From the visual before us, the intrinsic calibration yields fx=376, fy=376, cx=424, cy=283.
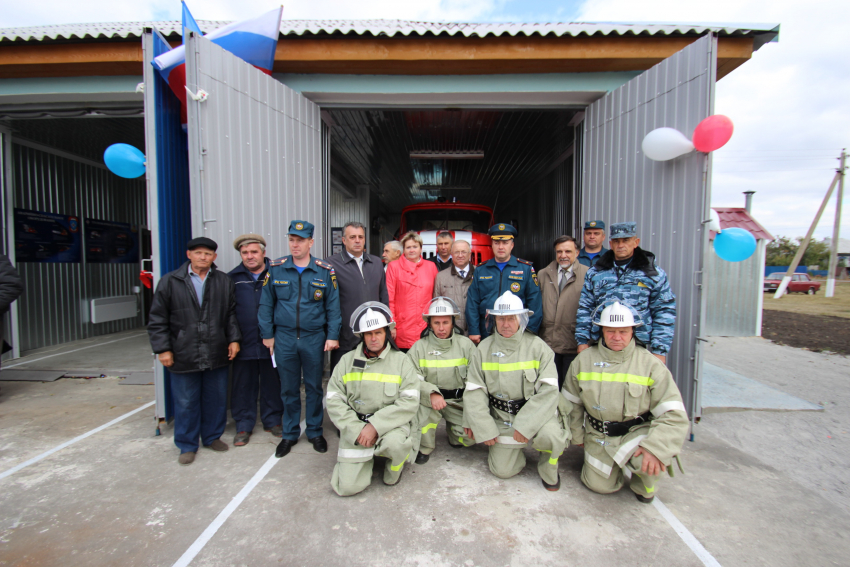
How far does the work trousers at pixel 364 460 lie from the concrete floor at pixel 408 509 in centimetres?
9

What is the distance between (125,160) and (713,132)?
5.56 metres

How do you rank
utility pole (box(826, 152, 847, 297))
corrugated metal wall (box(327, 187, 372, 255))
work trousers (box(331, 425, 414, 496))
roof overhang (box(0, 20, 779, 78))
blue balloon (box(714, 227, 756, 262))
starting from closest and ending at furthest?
1. work trousers (box(331, 425, 414, 496))
2. blue balloon (box(714, 227, 756, 262))
3. roof overhang (box(0, 20, 779, 78))
4. corrugated metal wall (box(327, 187, 372, 255))
5. utility pole (box(826, 152, 847, 297))

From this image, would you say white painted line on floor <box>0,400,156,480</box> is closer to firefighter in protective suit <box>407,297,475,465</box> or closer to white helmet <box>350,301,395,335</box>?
white helmet <box>350,301,395,335</box>

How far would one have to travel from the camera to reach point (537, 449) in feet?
9.10

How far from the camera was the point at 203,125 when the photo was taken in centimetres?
354

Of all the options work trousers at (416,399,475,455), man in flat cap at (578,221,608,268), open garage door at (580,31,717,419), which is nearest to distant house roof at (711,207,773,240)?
open garage door at (580,31,717,419)

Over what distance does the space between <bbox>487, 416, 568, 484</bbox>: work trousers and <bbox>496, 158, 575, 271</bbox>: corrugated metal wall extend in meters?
5.15

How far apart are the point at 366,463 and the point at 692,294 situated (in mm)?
3241

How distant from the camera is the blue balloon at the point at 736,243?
4035 millimetres

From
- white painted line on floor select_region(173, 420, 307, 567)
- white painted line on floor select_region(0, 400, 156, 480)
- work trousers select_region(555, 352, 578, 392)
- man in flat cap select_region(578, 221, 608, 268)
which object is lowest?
white painted line on floor select_region(0, 400, 156, 480)

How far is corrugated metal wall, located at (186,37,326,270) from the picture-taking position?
139 inches

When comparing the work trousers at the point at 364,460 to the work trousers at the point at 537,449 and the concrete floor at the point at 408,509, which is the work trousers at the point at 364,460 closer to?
the concrete floor at the point at 408,509

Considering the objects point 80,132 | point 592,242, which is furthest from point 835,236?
point 80,132

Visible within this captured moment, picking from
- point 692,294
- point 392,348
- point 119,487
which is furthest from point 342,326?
point 692,294
